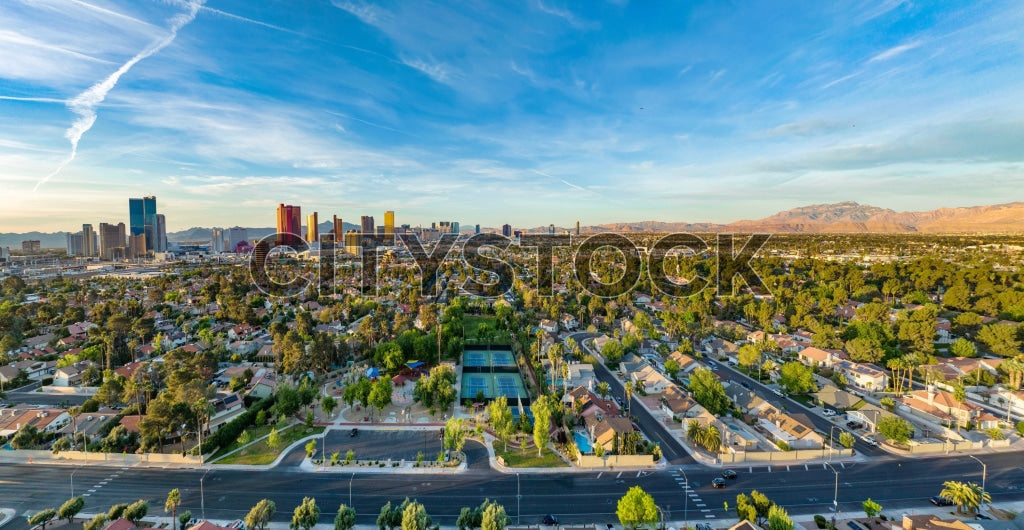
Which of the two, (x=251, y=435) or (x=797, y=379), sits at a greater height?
(x=797, y=379)

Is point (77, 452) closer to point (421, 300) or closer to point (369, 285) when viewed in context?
point (421, 300)

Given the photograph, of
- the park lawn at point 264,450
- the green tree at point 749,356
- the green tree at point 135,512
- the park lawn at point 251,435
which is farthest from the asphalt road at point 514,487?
the green tree at point 749,356

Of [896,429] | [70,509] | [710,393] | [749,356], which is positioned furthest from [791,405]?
[70,509]

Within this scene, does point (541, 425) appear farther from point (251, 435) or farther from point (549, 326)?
point (549, 326)

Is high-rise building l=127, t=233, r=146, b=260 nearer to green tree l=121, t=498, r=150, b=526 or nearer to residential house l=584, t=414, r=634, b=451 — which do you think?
green tree l=121, t=498, r=150, b=526

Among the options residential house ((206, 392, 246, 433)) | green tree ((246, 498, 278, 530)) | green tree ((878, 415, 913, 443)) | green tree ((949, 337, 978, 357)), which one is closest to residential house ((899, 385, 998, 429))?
green tree ((878, 415, 913, 443))
